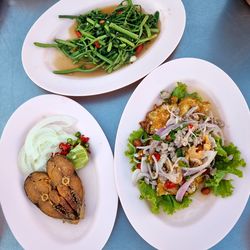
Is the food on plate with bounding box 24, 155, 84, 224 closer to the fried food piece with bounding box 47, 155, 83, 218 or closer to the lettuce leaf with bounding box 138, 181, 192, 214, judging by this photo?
the fried food piece with bounding box 47, 155, 83, 218

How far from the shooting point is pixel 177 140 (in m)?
1.80

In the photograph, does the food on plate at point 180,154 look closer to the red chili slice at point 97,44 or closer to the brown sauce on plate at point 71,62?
the brown sauce on plate at point 71,62

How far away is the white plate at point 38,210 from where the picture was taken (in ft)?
5.90

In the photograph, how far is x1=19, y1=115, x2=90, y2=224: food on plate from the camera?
1784 mm

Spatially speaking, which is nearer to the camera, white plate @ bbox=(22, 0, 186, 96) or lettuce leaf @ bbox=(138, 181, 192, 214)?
lettuce leaf @ bbox=(138, 181, 192, 214)

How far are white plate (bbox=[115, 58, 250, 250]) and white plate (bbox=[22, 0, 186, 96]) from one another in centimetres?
13

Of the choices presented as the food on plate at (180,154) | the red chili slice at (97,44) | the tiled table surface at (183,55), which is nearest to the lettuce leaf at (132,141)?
the food on plate at (180,154)

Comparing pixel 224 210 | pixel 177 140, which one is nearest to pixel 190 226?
pixel 224 210

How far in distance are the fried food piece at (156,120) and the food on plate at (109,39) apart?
38cm

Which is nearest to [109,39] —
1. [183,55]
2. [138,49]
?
[138,49]

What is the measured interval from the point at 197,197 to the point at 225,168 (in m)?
0.22

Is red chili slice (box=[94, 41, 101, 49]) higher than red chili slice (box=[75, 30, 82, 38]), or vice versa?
red chili slice (box=[75, 30, 82, 38])

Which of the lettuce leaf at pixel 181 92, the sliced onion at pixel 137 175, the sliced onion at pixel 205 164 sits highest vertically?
the lettuce leaf at pixel 181 92

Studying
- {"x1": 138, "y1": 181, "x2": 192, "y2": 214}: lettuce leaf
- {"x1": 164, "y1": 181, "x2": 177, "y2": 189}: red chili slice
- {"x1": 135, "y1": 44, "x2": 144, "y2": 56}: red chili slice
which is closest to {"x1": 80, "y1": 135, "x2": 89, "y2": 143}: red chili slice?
{"x1": 138, "y1": 181, "x2": 192, "y2": 214}: lettuce leaf
